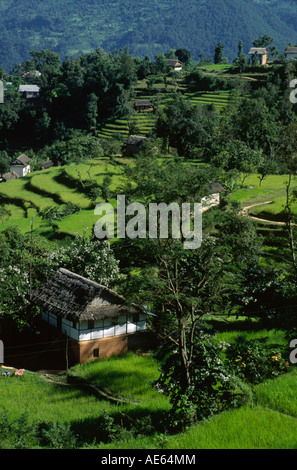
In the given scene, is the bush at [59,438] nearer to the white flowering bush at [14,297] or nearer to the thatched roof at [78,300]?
the thatched roof at [78,300]

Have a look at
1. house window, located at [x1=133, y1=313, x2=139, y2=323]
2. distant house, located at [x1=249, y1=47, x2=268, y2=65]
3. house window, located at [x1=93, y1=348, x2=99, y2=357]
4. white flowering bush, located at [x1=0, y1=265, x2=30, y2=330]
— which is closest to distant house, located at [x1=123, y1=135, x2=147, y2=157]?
white flowering bush, located at [x1=0, y1=265, x2=30, y2=330]

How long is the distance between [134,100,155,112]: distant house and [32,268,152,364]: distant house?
5429cm

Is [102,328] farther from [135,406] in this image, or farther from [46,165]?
[46,165]

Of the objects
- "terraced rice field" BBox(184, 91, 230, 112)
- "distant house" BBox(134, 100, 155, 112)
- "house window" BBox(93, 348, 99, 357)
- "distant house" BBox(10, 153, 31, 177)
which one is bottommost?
"house window" BBox(93, 348, 99, 357)

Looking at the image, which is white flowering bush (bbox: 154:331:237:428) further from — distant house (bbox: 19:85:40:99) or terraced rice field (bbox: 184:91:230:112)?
distant house (bbox: 19:85:40:99)

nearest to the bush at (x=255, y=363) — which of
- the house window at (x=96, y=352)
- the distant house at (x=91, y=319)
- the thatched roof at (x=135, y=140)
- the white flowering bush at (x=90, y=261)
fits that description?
the distant house at (x=91, y=319)

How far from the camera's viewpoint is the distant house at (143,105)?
7131 centimetres

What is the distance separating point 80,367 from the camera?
60.1 feet

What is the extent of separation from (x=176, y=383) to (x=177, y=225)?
3798 millimetres

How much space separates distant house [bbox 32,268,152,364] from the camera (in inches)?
749

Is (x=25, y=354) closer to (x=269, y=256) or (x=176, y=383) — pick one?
(x=176, y=383)

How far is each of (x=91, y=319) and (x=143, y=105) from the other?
56704 millimetres

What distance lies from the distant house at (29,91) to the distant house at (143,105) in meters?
22.6
